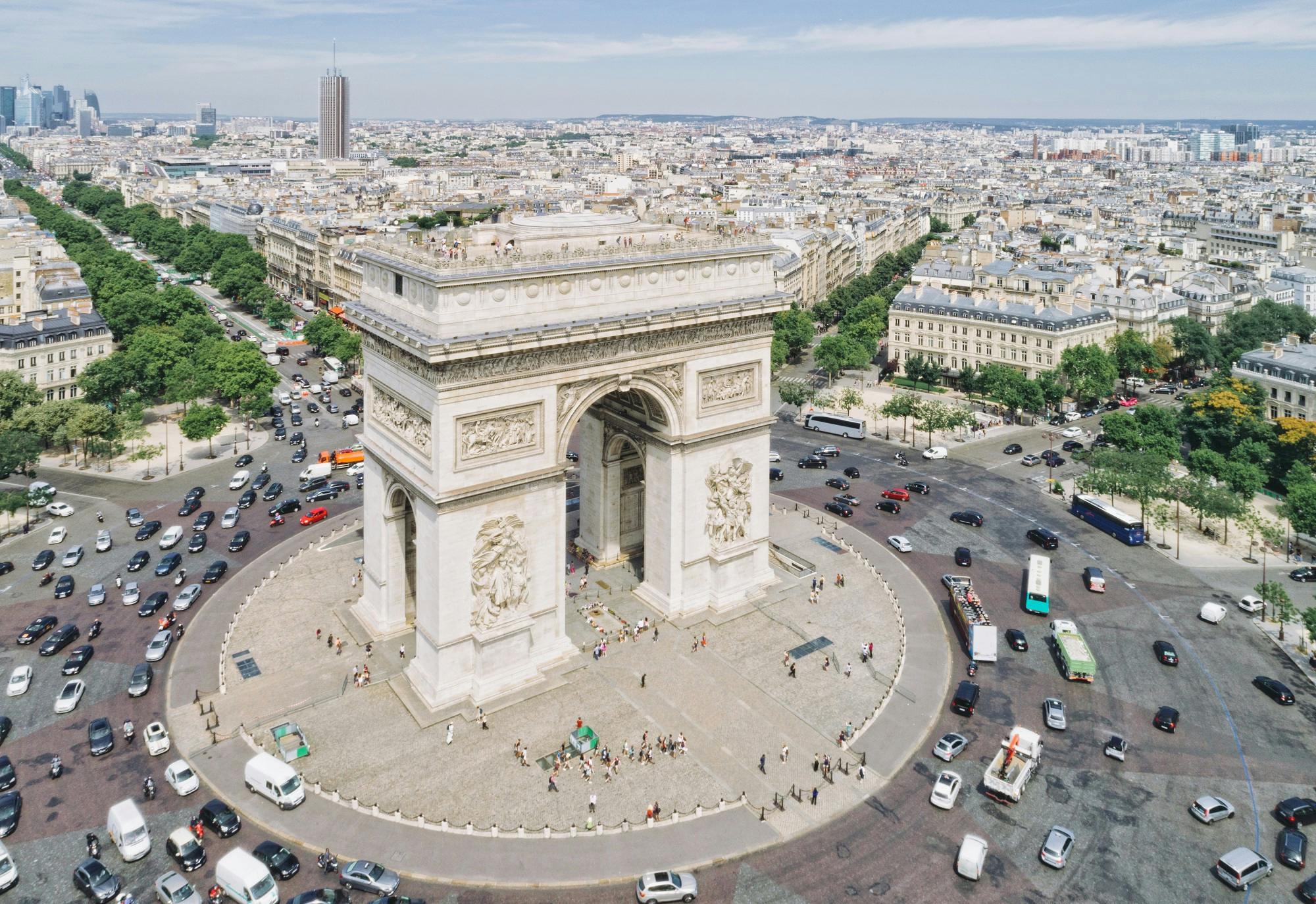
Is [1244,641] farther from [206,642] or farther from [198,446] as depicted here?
[198,446]

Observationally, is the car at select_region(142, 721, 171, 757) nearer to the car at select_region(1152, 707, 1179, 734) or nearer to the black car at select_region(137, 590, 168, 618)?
the black car at select_region(137, 590, 168, 618)

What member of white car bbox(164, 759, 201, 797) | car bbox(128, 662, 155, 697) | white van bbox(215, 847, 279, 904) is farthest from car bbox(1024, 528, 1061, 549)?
car bbox(128, 662, 155, 697)

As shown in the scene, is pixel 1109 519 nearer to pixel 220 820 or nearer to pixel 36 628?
pixel 220 820

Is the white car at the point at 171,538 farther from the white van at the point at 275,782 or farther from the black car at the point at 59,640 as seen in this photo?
the white van at the point at 275,782

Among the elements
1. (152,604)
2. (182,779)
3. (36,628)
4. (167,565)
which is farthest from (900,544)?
(36,628)

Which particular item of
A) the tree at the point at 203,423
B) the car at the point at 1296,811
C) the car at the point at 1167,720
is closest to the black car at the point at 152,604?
the tree at the point at 203,423

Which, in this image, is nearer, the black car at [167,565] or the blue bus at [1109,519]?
the black car at [167,565]
